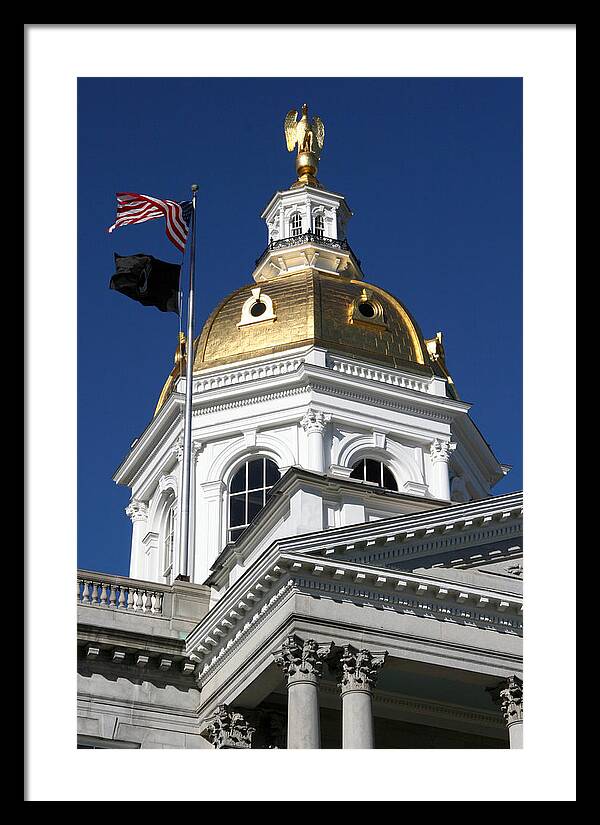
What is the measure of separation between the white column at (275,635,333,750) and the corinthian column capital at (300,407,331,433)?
18.4 metres

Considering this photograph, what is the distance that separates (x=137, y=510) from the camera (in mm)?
47781

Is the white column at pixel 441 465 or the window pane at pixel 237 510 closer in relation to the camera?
the window pane at pixel 237 510

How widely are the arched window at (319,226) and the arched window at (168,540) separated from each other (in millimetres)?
12937

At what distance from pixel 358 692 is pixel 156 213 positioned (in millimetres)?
14366

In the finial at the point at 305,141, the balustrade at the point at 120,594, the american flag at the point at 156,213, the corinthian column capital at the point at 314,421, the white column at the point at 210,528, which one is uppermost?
the finial at the point at 305,141

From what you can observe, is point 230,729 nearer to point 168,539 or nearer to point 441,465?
point 168,539

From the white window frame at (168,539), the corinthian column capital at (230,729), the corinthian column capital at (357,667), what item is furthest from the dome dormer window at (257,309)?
the corinthian column capital at (357,667)

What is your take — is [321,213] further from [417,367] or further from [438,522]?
[438,522]

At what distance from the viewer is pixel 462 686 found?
91.8 ft

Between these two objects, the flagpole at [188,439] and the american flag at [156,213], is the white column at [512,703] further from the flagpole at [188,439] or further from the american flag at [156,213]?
the american flag at [156,213]

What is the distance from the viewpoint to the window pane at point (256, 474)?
4400cm

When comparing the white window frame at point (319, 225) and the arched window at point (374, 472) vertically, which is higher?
the white window frame at point (319, 225)

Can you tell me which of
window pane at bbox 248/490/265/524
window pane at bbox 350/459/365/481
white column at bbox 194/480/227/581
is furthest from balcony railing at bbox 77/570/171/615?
window pane at bbox 350/459/365/481
